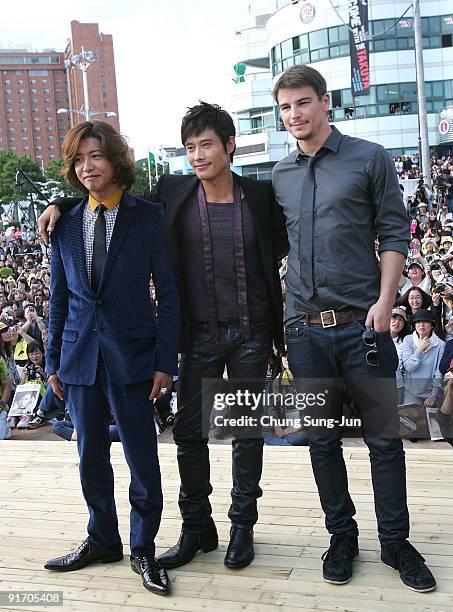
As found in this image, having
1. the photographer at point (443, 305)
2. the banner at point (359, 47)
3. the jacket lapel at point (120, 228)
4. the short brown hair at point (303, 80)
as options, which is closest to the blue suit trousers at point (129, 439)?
the jacket lapel at point (120, 228)

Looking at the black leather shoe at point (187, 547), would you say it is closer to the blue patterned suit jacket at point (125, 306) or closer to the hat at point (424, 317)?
the blue patterned suit jacket at point (125, 306)

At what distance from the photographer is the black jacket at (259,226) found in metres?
2.82

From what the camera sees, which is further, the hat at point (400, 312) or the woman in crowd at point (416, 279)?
the woman in crowd at point (416, 279)

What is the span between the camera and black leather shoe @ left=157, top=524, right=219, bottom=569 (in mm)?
2910

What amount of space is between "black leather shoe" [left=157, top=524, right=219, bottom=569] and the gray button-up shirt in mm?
1070

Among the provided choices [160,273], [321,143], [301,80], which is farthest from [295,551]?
[301,80]

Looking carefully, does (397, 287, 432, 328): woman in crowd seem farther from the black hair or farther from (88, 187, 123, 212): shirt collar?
(88, 187, 123, 212): shirt collar

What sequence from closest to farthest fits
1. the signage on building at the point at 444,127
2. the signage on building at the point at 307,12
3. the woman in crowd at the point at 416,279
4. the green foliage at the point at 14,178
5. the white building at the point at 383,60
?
the woman in crowd at the point at 416,279 → the signage on building at the point at 444,127 → the white building at the point at 383,60 → the signage on building at the point at 307,12 → the green foliage at the point at 14,178

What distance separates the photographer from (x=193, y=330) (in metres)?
2.91

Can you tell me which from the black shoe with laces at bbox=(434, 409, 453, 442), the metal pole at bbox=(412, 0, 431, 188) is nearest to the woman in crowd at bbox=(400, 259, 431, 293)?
the black shoe with laces at bbox=(434, 409, 453, 442)

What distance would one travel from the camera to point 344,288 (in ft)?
8.70

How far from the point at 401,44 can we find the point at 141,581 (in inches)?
1536

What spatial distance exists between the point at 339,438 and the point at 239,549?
620mm

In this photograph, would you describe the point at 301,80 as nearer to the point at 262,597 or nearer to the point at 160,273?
the point at 160,273
